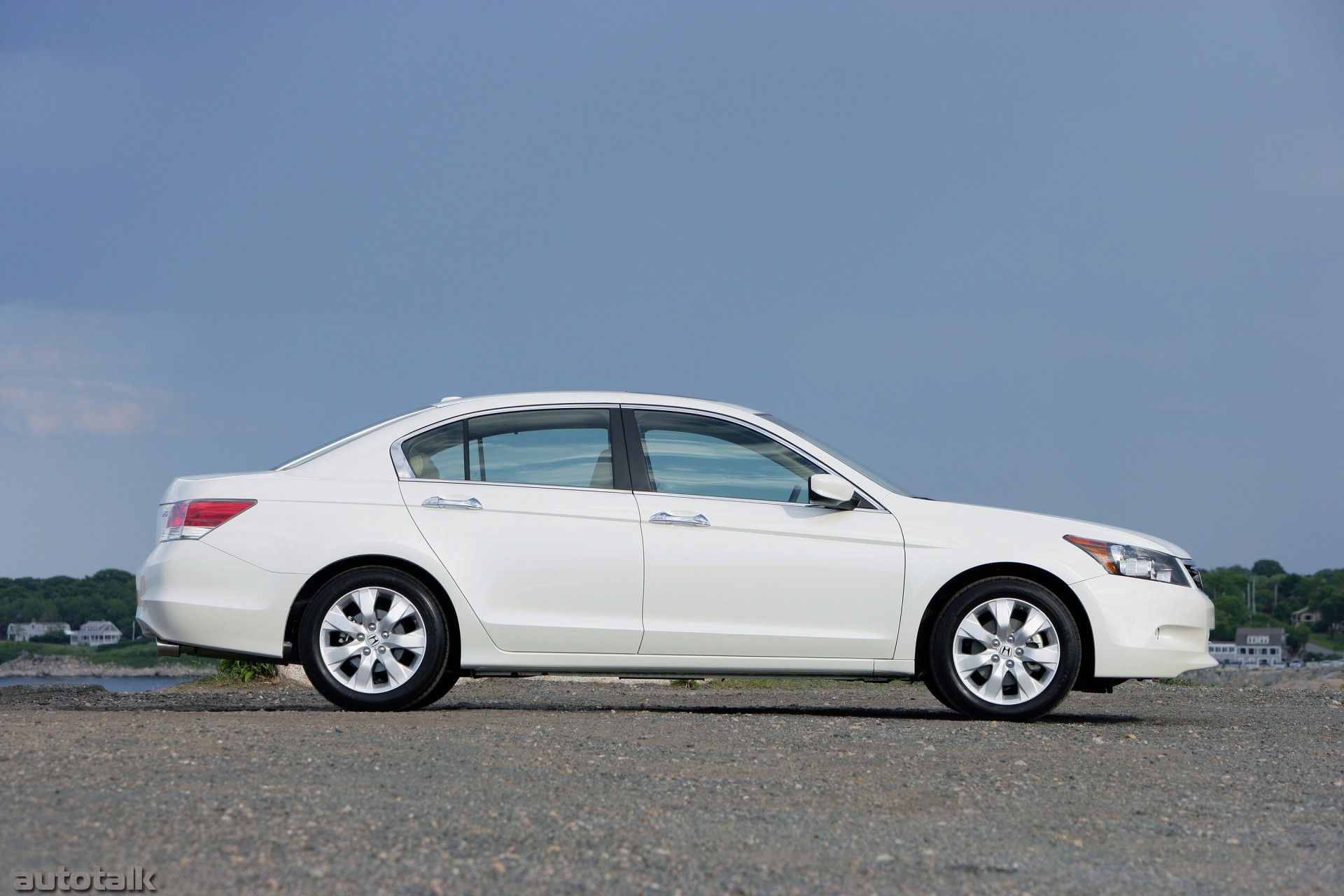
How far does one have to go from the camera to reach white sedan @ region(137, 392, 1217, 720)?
6812 mm

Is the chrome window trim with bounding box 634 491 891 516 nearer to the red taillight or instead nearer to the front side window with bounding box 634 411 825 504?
the front side window with bounding box 634 411 825 504

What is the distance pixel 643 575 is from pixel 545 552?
54cm

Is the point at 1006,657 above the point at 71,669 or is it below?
above

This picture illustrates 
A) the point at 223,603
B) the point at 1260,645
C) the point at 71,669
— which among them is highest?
the point at 223,603

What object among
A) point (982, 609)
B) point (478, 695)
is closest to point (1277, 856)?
point (982, 609)

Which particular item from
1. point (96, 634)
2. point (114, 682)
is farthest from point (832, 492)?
point (96, 634)

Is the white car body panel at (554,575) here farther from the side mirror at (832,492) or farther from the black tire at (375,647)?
the side mirror at (832,492)

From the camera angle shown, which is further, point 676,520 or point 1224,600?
point 1224,600

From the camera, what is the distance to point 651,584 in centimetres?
681

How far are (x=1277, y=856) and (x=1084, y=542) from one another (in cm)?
333

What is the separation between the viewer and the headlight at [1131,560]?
6.99m

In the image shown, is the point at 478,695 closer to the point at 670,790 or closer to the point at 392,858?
the point at 670,790

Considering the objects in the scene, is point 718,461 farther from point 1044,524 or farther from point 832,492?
point 1044,524

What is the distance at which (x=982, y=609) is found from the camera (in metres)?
6.86
